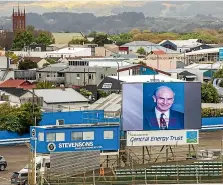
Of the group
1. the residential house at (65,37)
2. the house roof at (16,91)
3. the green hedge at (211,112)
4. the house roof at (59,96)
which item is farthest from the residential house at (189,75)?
the residential house at (65,37)

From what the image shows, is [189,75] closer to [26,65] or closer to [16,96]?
[26,65]

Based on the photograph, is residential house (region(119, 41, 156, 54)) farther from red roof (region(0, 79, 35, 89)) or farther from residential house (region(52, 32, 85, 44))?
red roof (region(0, 79, 35, 89))

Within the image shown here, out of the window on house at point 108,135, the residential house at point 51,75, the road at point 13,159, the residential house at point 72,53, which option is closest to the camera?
the window on house at point 108,135

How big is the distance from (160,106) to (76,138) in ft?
5.68

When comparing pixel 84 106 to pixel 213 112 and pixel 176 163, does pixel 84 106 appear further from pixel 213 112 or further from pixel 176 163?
pixel 176 163

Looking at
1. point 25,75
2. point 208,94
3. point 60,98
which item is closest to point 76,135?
point 60,98

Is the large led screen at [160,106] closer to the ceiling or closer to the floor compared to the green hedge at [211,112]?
closer to the ceiling

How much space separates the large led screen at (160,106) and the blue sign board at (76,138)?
353mm

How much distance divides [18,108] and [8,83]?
9416mm

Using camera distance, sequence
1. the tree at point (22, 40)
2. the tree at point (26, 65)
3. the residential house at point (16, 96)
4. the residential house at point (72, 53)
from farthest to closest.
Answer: the tree at point (22, 40)
the residential house at point (72, 53)
the tree at point (26, 65)
the residential house at point (16, 96)

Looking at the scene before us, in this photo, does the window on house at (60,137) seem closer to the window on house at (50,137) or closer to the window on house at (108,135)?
the window on house at (50,137)

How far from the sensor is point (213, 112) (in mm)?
24641

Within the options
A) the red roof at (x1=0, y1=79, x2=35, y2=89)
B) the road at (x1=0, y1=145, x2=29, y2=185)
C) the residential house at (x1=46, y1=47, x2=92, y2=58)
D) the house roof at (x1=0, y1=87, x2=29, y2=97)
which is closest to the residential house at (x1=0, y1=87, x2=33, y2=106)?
the house roof at (x1=0, y1=87, x2=29, y2=97)

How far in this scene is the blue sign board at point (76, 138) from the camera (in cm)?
1595
